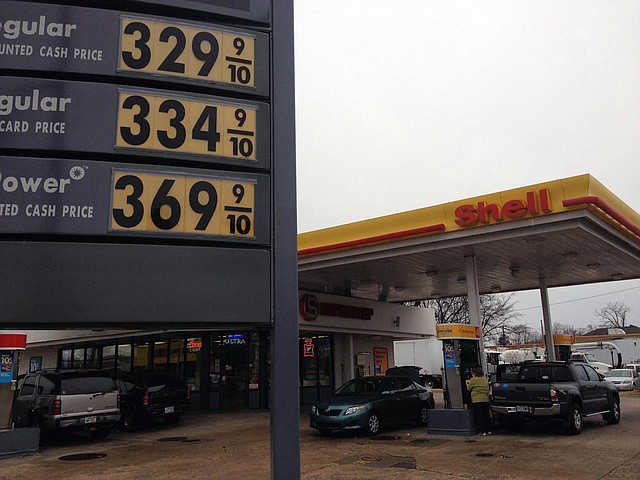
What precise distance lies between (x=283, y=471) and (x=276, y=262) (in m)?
1.88

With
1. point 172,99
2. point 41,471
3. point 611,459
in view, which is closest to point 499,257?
point 611,459

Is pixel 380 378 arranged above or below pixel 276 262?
below

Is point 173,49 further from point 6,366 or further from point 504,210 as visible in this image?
point 6,366

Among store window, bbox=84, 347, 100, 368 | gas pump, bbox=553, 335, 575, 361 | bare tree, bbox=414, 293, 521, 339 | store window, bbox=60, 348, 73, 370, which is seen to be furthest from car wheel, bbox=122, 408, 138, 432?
bare tree, bbox=414, 293, 521, 339

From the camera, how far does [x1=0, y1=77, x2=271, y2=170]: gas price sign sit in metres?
5.08

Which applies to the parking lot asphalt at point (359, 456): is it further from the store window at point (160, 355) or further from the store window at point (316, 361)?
the store window at point (160, 355)

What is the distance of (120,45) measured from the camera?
17.8 ft

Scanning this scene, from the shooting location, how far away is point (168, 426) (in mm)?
19328

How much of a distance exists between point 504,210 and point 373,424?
20.9ft

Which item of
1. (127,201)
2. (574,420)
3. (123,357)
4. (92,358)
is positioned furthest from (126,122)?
(92,358)

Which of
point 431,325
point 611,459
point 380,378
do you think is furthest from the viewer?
point 431,325

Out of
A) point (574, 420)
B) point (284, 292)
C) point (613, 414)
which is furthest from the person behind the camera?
point (613, 414)

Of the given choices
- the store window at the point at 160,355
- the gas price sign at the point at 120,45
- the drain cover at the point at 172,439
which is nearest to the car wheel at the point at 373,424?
the drain cover at the point at 172,439

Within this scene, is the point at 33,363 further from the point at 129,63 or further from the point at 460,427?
the point at 129,63
